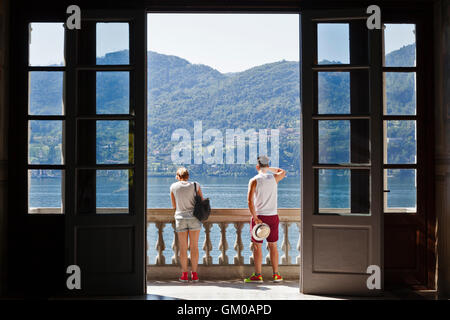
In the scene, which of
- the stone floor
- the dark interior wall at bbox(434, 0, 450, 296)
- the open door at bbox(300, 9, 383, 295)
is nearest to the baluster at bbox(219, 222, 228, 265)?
the stone floor

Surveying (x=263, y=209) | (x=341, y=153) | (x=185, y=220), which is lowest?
(x=185, y=220)

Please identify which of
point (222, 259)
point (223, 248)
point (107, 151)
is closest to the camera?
point (107, 151)

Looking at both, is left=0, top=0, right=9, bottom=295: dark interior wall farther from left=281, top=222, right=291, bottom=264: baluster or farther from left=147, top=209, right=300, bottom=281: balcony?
left=281, top=222, right=291, bottom=264: baluster

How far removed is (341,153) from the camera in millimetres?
4191

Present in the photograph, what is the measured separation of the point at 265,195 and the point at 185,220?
92 cm

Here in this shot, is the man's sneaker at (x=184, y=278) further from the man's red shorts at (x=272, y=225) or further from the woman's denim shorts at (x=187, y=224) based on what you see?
the man's red shorts at (x=272, y=225)

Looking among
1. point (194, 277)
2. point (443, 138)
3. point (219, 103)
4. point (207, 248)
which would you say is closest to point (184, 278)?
point (194, 277)

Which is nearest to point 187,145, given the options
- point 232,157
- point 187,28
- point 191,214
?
point 232,157

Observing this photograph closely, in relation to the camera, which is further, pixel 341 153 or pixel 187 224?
pixel 187 224

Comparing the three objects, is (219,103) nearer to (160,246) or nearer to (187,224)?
(160,246)

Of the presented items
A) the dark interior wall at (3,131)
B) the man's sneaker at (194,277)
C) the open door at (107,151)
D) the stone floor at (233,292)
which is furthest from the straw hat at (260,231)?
the dark interior wall at (3,131)

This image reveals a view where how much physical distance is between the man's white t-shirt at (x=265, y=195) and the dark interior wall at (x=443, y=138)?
64.8 inches

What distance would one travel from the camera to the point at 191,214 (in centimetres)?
484
